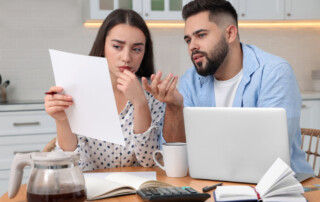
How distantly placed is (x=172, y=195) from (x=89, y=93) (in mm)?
384

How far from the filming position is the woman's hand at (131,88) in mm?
1314

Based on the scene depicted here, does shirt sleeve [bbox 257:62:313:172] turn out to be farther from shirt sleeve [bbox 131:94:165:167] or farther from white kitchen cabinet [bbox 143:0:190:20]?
white kitchen cabinet [bbox 143:0:190:20]

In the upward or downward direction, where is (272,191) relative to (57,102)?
downward

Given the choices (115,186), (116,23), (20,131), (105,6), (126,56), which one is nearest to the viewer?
(115,186)

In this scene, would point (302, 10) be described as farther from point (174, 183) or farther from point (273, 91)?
point (174, 183)

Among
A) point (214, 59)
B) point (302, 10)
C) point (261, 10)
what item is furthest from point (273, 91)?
point (302, 10)

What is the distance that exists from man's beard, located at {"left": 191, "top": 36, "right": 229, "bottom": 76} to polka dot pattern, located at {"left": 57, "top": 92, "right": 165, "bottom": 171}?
44 cm

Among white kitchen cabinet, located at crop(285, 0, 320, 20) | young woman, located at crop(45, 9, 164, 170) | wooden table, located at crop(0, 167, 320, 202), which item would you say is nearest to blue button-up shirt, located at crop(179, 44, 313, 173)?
young woman, located at crop(45, 9, 164, 170)

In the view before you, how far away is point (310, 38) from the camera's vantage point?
3980 millimetres

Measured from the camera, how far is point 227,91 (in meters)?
1.90

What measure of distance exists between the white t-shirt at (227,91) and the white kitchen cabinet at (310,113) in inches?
66.1

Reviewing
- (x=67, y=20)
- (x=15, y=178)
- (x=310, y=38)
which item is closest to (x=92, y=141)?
(x=15, y=178)

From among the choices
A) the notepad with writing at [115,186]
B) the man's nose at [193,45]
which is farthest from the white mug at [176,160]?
the man's nose at [193,45]

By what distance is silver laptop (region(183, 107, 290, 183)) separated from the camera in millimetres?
1048
